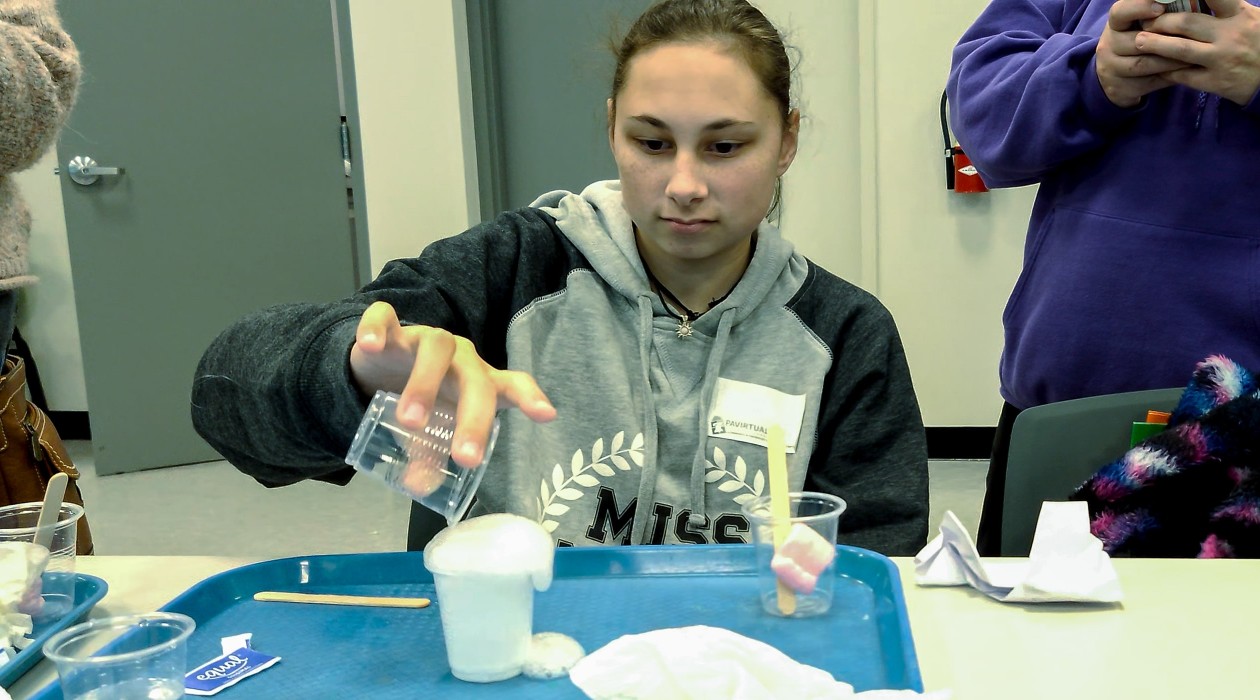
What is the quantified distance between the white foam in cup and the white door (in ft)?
11.2

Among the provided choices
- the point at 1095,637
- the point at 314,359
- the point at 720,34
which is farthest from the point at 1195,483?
the point at 314,359

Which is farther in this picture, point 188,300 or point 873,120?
point 188,300

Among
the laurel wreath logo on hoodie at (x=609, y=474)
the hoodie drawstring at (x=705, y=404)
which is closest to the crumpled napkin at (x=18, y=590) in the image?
the laurel wreath logo on hoodie at (x=609, y=474)

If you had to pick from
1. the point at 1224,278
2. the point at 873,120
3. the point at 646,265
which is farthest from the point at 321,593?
the point at 873,120

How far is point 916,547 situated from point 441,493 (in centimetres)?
63

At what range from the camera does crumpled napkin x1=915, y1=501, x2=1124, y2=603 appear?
0.86m

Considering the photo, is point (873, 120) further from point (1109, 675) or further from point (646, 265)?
point (1109, 675)

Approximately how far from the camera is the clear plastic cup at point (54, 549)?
86 centimetres

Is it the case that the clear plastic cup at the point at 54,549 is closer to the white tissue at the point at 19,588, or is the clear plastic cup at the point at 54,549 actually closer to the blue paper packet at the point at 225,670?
the white tissue at the point at 19,588

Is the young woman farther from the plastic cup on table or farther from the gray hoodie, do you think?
the plastic cup on table

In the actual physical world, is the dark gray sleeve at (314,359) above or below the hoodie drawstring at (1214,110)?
below

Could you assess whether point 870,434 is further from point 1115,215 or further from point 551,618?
point 551,618

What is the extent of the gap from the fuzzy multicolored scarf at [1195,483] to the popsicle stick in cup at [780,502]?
40cm

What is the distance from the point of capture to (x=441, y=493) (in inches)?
28.7
